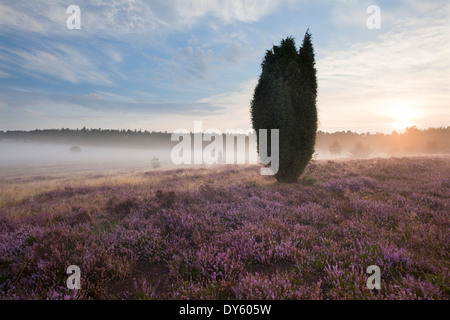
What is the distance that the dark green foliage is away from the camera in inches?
423

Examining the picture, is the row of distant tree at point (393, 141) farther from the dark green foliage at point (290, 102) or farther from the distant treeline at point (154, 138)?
the dark green foliage at point (290, 102)

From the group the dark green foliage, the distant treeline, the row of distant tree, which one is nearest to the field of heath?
the dark green foliage

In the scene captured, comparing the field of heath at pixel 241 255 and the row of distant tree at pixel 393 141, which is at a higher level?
the row of distant tree at pixel 393 141

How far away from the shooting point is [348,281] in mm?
2678

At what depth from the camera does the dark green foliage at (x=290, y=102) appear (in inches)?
423

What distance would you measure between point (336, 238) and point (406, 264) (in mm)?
1281

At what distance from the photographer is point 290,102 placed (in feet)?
35.8

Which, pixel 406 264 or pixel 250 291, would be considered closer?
pixel 250 291

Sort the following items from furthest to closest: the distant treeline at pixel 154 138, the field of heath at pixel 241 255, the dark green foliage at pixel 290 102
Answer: the distant treeline at pixel 154 138 < the dark green foliage at pixel 290 102 < the field of heath at pixel 241 255

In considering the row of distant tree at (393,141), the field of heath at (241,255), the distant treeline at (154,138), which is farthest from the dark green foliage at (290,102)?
the distant treeline at (154,138)

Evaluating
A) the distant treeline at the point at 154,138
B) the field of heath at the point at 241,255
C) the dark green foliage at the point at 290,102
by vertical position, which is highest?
the distant treeline at the point at 154,138
